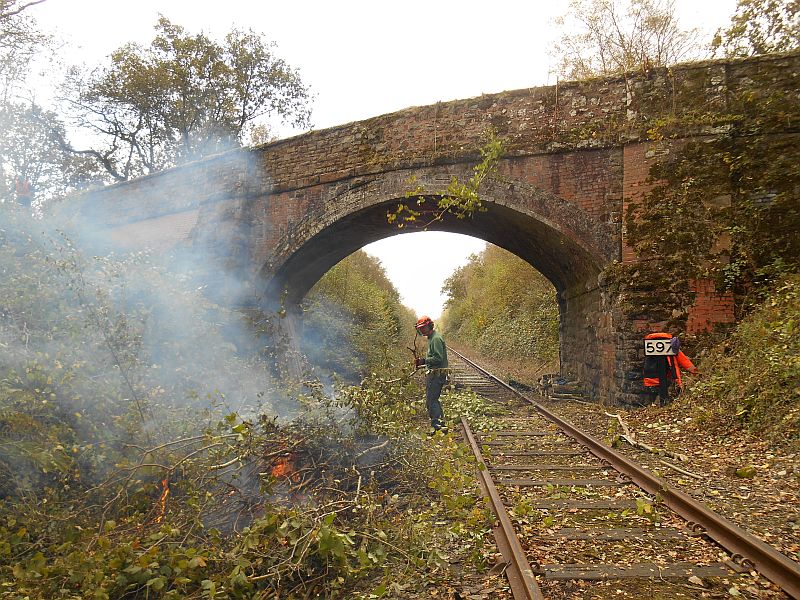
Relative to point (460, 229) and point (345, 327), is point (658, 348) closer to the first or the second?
point (460, 229)

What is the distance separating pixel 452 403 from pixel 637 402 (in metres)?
3.32

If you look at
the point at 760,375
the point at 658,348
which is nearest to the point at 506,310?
the point at 658,348

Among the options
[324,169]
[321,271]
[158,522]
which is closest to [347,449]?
[158,522]

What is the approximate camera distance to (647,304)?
9047 mm

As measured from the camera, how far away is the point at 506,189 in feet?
33.5

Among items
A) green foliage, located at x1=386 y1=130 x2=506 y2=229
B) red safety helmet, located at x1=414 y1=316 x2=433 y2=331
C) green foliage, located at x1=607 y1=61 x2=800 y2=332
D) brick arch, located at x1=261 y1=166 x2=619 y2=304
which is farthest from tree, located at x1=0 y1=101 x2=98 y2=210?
green foliage, located at x1=607 y1=61 x2=800 y2=332

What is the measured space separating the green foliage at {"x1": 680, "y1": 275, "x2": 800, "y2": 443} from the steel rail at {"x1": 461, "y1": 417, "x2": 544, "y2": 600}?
11.3 feet

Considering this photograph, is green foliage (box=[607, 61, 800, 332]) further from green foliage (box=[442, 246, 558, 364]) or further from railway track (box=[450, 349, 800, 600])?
green foliage (box=[442, 246, 558, 364])

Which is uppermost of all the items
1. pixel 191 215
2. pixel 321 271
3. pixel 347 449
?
pixel 191 215

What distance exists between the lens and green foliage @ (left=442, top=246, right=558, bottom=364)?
1988 centimetres

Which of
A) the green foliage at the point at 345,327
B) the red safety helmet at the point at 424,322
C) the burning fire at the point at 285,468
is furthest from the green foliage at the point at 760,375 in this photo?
the green foliage at the point at 345,327

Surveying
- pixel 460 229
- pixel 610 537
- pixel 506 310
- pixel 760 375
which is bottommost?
pixel 610 537

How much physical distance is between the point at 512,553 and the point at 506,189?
314 inches

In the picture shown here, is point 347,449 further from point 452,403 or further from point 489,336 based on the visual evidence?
point 489,336
